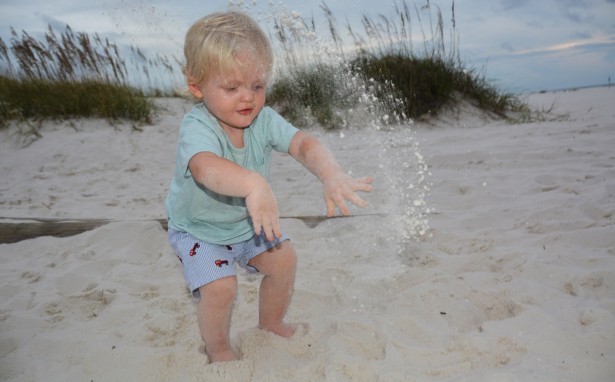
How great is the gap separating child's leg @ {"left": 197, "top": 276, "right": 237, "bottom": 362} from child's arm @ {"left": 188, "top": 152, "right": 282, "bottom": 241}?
1.48 ft

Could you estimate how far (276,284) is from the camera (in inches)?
84.3

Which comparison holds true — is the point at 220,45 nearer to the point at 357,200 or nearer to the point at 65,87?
the point at 357,200

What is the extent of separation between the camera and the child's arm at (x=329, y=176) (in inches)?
66.1

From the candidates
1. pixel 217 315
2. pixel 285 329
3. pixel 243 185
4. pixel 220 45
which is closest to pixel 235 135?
pixel 220 45

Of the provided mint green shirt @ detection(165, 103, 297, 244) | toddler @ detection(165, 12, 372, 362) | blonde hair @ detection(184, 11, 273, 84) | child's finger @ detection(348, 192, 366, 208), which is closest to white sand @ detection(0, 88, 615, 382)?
toddler @ detection(165, 12, 372, 362)

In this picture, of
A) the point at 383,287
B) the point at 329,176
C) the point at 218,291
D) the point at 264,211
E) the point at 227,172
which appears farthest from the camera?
the point at 383,287

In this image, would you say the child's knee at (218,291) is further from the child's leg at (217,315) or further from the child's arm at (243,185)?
the child's arm at (243,185)

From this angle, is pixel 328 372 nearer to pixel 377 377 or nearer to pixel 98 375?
pixel 377 377

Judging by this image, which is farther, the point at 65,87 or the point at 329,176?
the point at 65,87

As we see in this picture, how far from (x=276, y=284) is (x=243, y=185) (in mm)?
700

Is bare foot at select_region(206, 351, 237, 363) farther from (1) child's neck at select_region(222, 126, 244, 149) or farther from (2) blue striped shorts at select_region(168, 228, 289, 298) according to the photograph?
(1) child's neck at select_region(222, 126, 244, 149)

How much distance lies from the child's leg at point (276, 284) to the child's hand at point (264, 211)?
62cm

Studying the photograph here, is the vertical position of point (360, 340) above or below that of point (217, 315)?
below

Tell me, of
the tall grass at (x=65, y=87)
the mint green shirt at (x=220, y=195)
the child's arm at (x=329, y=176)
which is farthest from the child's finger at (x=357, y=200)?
the tall grass at (x=65, y=87)
